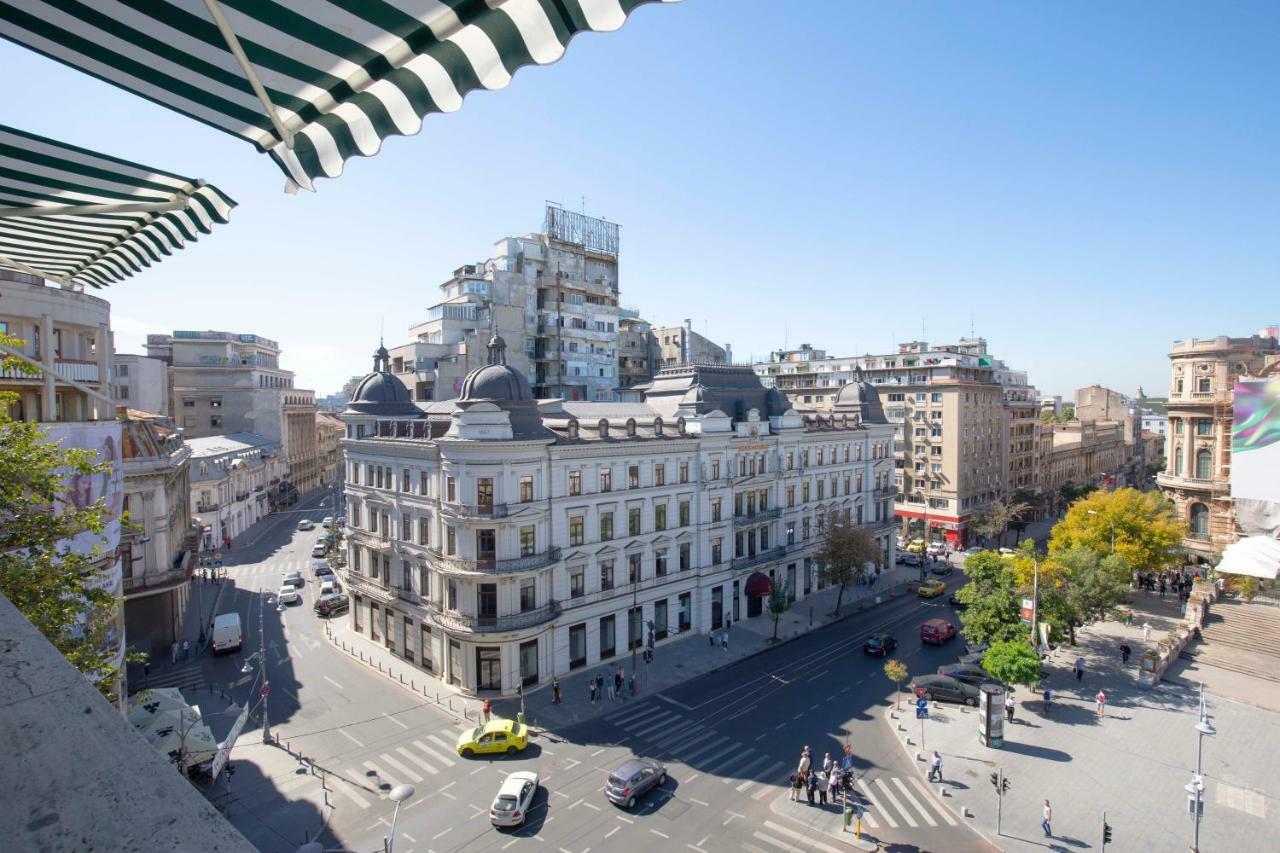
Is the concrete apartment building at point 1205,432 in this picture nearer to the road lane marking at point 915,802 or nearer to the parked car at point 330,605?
the road lane marking at point 915,802

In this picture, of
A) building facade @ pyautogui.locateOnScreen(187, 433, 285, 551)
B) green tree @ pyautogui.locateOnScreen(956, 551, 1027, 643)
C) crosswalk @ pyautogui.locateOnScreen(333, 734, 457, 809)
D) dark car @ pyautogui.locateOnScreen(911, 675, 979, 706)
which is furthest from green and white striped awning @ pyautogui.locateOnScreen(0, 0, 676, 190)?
building facade @ pyautogui.locateOnScreen(187, 433, 285, 551)

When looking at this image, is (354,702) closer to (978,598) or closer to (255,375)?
(978,598)

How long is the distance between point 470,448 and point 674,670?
1770 cm

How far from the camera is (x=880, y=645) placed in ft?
138

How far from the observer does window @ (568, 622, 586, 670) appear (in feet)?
130

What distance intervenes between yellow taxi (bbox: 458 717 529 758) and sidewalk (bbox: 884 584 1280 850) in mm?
17571

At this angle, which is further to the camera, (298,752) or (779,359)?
(779,359)

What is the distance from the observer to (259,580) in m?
61.2

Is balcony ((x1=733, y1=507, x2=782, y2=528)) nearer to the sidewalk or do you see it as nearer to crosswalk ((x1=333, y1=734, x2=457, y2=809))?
the sidewalk

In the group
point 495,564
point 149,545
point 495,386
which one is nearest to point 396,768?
point 495,564

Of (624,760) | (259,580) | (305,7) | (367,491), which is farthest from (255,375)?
(305,7)

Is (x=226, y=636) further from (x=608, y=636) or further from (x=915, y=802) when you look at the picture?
(x=915, y=802)

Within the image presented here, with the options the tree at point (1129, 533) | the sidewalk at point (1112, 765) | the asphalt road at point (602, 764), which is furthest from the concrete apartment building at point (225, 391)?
the tree at point (1129, 533)

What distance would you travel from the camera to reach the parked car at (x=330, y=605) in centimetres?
5088
